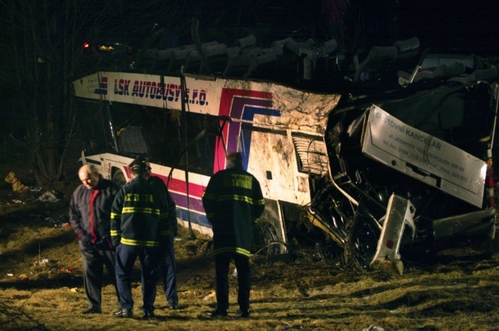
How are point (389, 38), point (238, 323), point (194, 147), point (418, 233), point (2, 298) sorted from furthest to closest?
1. point (389, 38)
2. point (194, 147)
3. point (418, 233)
4. point (2, 298)
5. point (238, 323)

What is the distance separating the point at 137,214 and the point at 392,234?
2.98 metres

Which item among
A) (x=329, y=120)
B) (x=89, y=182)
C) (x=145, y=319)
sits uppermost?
(x=329, y=120)

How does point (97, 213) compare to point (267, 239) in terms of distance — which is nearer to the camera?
point (97, 213)

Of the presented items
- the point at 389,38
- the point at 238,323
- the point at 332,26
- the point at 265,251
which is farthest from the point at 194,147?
the point at 389,38

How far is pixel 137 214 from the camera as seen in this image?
22.1 ft

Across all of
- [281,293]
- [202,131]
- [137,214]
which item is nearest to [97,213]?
[137,214]

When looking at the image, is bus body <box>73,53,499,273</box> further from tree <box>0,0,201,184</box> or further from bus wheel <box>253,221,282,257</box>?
tree <box>0,0,201,184</box>

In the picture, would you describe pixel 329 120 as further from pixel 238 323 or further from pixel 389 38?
pixel 389 38

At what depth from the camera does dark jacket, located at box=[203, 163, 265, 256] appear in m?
6.79

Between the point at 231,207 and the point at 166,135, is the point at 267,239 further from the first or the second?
the point at 231,207

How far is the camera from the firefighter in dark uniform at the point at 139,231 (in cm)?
672

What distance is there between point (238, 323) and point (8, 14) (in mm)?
10276

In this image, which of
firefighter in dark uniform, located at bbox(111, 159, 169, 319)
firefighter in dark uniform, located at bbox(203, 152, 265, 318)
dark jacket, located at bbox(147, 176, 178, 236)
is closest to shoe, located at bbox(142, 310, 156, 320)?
firefighter in dark uniform, located at bbox(111, 159, 169, 319)

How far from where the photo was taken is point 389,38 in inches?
822
